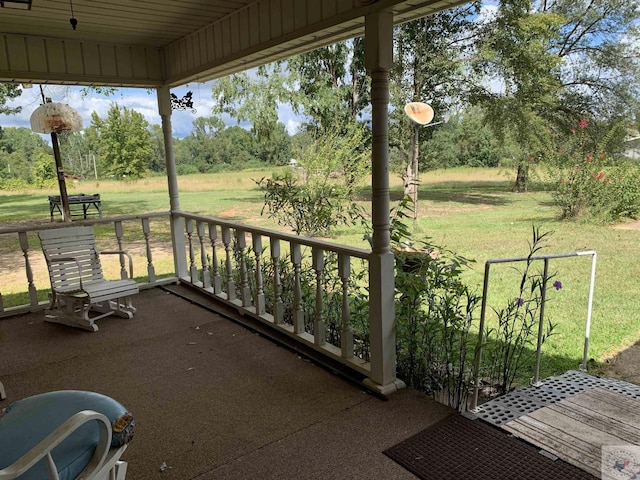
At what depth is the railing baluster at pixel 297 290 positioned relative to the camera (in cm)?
321

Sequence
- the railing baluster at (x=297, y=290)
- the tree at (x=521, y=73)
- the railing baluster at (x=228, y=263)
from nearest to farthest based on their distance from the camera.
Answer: the railing baluster at (x=297, y=290) < the railing baluster at (x=228, y=263) < the tree at (x=521, y=73)

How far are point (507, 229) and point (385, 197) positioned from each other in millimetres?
6170

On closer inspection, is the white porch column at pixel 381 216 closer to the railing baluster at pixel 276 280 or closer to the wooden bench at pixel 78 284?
the railing baluster at pixel 276 280

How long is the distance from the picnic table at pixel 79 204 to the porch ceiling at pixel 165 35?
4988 millimetres

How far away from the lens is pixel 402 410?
245 centimetres

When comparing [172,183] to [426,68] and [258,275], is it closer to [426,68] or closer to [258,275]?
[258,275]

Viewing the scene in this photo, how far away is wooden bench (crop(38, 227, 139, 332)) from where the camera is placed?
388cm

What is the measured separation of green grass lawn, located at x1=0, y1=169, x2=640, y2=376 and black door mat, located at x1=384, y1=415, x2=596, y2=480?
1.69 metres

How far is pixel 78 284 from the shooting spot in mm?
4184

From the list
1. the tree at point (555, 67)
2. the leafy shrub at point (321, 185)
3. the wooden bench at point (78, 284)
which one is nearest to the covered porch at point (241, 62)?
the wooden bench at point (78, 284)

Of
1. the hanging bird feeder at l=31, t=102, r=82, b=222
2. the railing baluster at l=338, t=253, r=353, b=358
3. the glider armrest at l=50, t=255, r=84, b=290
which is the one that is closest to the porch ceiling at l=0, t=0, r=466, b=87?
the hanging bird feeder at l=31, t=102, r=82, b=222

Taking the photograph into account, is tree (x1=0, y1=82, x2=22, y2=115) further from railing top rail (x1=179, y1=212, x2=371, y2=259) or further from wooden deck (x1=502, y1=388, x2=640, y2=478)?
wooden deck (x1=502, y1=388, x2=640, y2=478)

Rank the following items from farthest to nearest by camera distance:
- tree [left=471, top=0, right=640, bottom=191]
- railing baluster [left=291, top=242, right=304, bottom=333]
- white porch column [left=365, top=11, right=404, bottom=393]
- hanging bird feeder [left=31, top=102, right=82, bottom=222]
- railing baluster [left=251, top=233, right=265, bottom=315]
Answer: tree [left=471, top=0, right=640, bottom=191] → hanging bird feeder [left=31, top=102, right=82, bottom=222] → railing baluster [left=251, top=233, right=265, bottom=315] → railing baluster [left=291, top=242, right=304, bottom=333] → white porch column [left=365, top=11, right=404, bottom=393]

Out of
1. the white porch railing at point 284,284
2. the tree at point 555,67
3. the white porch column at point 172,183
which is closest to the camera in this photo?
the white porch railing at point 284,284
